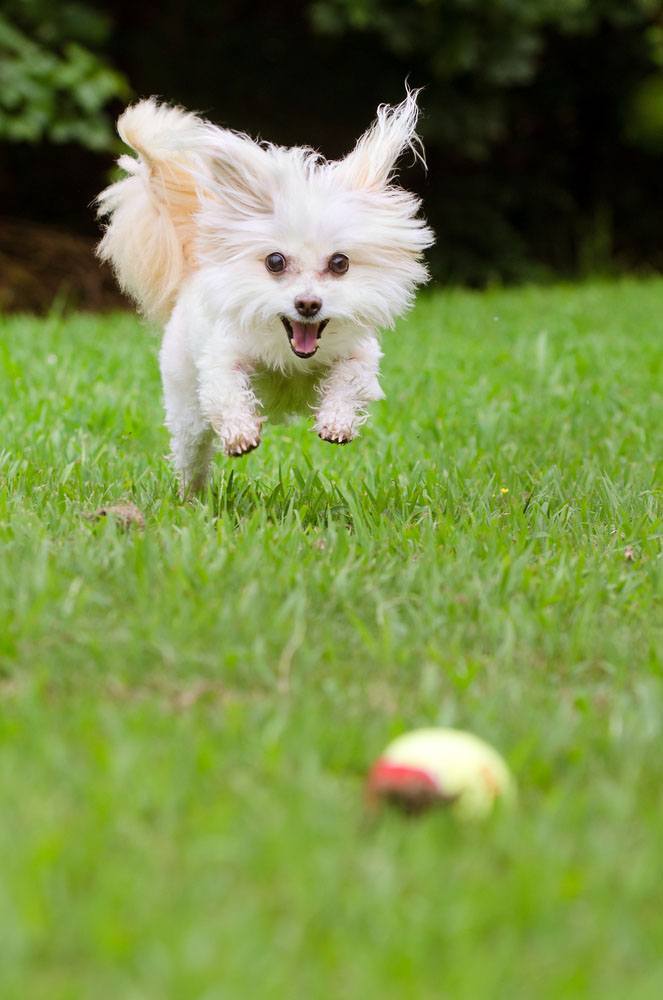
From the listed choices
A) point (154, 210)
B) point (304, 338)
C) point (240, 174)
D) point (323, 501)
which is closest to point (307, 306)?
point (304, 338)

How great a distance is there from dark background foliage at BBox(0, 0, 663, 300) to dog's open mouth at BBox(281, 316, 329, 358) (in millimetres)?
5829

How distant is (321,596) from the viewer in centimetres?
321

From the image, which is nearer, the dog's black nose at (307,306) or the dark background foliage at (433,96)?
the dog's black nose at (307,306)

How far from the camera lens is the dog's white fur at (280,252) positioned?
379 centimetres

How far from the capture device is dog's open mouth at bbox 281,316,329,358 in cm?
383

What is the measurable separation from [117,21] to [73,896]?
11.7 m

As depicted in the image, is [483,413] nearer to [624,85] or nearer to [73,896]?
[73,896]

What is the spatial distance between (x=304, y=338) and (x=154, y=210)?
89cm

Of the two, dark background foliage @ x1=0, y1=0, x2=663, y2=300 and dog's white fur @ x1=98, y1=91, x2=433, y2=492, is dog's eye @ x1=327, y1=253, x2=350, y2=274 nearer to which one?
dog's white fur @ x1=98, y1=91, x2=433, y2=492

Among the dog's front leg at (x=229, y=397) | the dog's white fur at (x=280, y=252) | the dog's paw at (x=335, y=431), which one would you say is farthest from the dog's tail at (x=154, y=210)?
the dog's paw at (x=335, y=431)

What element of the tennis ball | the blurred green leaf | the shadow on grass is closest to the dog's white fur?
the shadow on grass

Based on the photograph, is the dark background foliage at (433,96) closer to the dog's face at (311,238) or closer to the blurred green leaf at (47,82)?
the blurred green leaf at (47,82)

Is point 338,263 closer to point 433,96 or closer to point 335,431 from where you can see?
point 335,431

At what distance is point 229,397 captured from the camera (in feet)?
12.9
